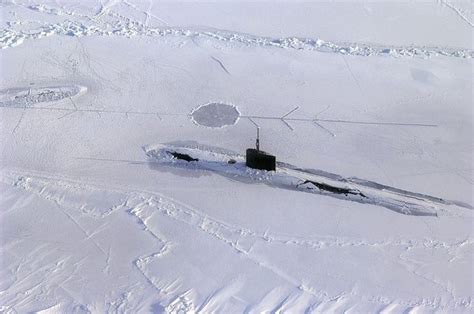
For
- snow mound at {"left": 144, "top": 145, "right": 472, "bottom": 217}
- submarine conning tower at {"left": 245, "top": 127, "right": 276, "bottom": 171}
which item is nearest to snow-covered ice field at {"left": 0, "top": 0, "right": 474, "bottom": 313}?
snow mound at {"left": 144, "top": 145, "right": 472, "bottom": 217}

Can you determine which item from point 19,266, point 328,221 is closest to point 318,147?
point 328,221

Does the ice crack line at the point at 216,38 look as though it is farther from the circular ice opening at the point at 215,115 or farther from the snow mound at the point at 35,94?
the circular ice opening at the point at 215,115

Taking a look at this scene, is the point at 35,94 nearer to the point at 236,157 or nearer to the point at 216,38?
the point at 216,38

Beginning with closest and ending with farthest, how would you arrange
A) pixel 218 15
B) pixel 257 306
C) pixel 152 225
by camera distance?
pixel 257 306 < pixel 152 225 < pixel 218 15

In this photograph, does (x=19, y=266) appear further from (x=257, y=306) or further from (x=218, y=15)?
(x=218, y=15)

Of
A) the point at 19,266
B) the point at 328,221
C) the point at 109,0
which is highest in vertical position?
the point at 109,0

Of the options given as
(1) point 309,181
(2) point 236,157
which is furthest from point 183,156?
(1) point 309,181

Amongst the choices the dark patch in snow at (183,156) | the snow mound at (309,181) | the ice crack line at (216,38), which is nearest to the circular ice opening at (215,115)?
the snow mound at (309,181)
